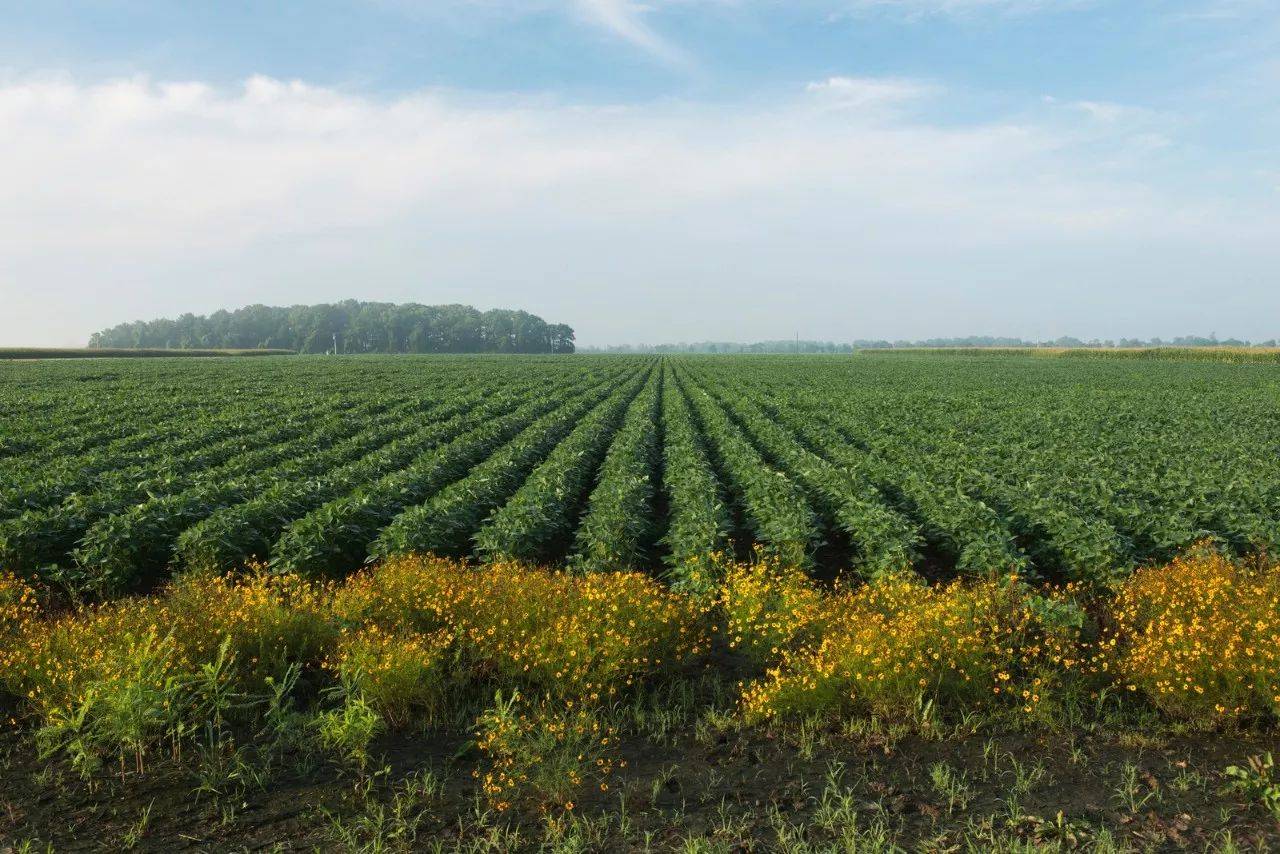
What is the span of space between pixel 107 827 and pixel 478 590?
3.63m

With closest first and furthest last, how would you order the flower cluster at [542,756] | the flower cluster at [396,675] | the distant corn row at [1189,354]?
the flower cluster at [542,756], the flower cluster at [396,675], the distant corn row at [1189,354]

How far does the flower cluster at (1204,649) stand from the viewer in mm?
6117

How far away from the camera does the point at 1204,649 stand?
6.22 meters

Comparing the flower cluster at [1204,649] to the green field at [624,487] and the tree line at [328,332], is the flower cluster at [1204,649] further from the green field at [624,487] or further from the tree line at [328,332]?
the tree line at [328,332]

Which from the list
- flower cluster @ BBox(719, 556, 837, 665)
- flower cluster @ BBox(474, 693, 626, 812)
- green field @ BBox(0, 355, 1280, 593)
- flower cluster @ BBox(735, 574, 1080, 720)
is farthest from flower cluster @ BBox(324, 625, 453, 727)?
green field @ BBox(0, 355, 1280, 593)

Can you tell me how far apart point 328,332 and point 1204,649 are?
184331 millimetres

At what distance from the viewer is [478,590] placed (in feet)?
25.8

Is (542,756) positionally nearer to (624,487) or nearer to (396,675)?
(396,675)

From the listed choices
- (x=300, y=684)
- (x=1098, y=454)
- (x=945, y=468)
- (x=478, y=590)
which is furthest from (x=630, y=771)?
(x=1098, y=454)

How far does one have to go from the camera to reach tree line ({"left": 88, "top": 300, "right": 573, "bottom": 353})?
17262cm

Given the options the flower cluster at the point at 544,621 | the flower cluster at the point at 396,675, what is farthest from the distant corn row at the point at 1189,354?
the flower cluster at the point at 396,675

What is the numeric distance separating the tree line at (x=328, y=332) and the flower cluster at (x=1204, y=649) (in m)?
174

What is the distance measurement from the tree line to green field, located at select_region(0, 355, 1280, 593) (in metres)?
154

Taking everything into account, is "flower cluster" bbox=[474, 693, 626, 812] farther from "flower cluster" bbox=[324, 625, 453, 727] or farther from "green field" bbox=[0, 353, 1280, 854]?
"flower cluster" bbox=[324, 625, 453, 727]
